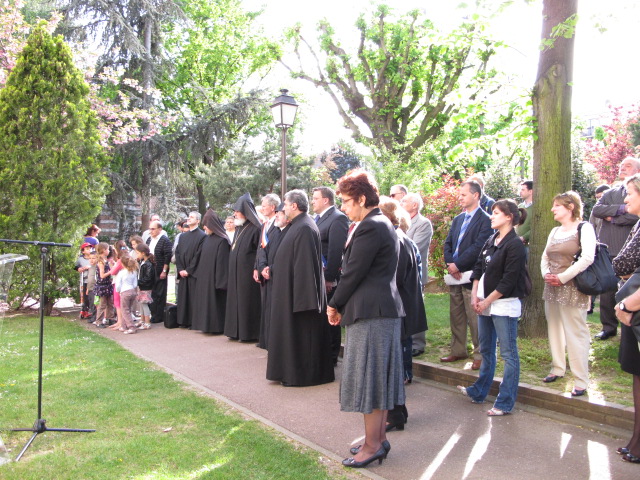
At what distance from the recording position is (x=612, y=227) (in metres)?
8.02

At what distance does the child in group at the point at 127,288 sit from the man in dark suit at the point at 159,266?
2.91ft

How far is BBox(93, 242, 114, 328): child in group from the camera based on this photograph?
464 inches

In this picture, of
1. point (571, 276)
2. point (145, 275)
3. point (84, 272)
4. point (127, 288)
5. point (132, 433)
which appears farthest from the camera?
point (84, 272)

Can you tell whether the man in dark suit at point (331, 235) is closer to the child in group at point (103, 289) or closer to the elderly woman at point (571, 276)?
the elderly woman at point (571, 276)

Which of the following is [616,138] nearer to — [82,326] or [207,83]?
[207,83]

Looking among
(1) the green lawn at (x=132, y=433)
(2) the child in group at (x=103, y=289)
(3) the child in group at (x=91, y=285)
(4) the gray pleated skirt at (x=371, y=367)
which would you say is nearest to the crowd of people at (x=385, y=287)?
(4) the gray pleated skirt at (x=371, y=367)

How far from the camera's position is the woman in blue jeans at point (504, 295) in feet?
18.0

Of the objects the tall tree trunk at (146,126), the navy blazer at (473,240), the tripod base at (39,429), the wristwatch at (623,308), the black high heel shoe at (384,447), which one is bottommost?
the tripod base at (39,429)

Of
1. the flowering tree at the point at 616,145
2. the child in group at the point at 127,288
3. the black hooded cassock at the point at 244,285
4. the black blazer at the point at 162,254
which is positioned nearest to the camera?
the black hooded cassock at the point at 244,285

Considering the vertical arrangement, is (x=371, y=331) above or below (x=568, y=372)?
above

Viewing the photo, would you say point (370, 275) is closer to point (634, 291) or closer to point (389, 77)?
point (634, 291)

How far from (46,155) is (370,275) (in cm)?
1038

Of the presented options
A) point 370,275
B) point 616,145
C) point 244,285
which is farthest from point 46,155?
point 616,145

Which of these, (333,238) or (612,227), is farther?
(612,227)
